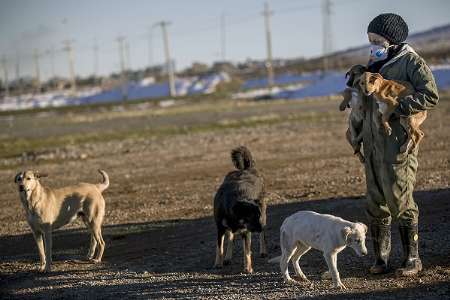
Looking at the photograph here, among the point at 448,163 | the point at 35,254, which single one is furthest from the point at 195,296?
the point at 448,163

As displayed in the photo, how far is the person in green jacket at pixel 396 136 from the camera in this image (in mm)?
8148

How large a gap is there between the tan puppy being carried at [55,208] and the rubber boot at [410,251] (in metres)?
4.92

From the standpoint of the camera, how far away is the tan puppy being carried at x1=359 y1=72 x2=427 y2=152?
316 inches

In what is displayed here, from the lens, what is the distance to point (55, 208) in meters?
11.6

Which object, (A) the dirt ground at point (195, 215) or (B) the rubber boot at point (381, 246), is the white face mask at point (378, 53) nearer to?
(B) the rubber boot at point (381, 246)

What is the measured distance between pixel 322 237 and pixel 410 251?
109 cm

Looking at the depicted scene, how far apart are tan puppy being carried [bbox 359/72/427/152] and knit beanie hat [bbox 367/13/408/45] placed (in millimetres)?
486

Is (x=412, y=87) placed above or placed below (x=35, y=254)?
above

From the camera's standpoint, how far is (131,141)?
3253cm

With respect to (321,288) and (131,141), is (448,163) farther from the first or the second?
(131,141)

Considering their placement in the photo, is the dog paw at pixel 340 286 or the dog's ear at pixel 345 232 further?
the dog paw at pixel 340 286

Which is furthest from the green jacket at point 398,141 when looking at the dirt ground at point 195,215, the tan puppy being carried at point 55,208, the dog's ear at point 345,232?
the tan puppy being carried at point 55,208

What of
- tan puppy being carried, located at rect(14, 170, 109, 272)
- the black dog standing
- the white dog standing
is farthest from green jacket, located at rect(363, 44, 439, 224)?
tan puppy being carried, located at rect(14, 170, 109, 272)

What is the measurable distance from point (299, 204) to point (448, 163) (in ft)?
18.8
